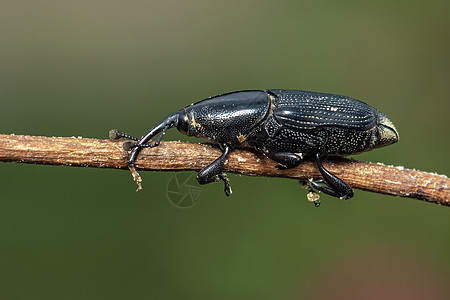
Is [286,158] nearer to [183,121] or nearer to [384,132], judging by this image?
[183,121]

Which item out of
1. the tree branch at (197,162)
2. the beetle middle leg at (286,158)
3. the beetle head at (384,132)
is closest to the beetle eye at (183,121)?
the tree branch at (197,162)

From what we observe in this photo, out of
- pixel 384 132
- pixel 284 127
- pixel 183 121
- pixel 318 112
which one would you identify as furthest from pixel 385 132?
pixel 183 121

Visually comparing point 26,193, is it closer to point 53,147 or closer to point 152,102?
point 152,102

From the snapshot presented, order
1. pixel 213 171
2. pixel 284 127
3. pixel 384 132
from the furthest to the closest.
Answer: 1. pixel 384 132
2. pixel 284 127
3. pixel 213 171

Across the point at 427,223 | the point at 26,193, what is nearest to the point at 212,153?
the point at 26,193

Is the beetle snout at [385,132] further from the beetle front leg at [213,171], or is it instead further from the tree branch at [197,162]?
the beetle front leg at [213,171]

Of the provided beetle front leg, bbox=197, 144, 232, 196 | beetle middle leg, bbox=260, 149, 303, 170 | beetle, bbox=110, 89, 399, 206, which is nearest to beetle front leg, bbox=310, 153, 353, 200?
beetle, bbox=110, 89, 399, 206
